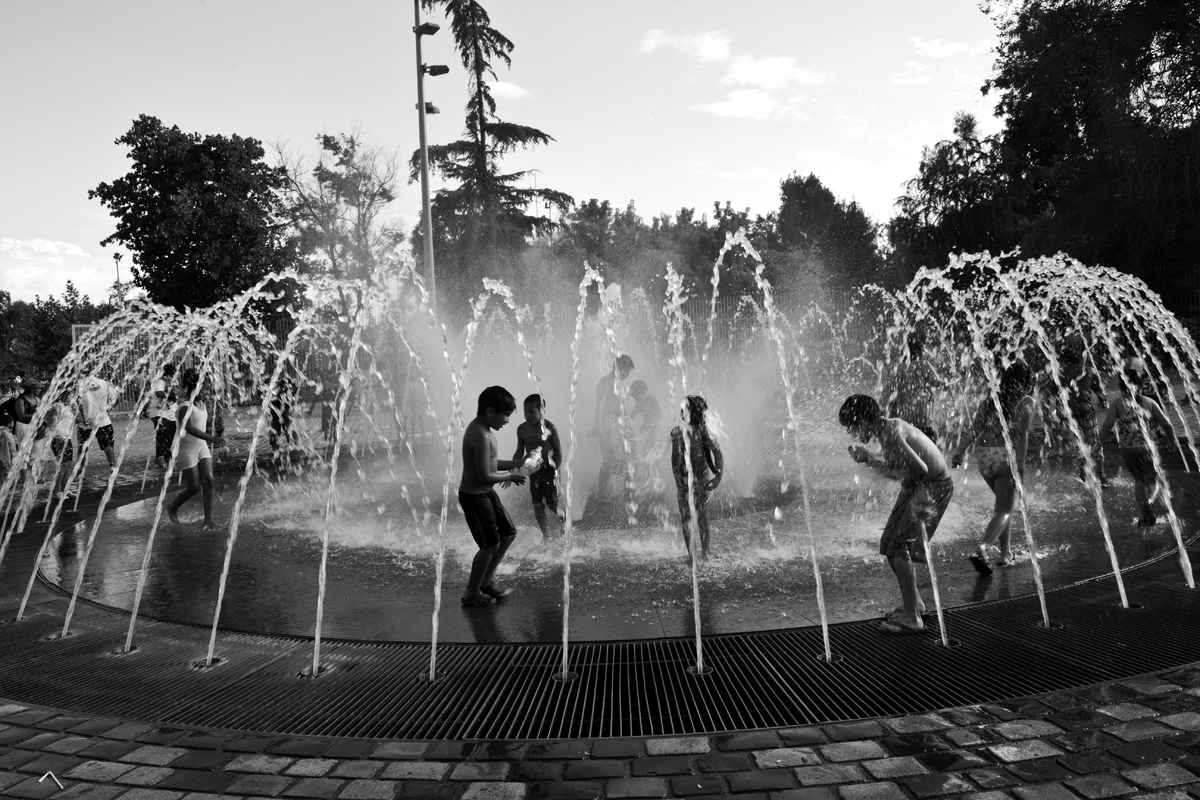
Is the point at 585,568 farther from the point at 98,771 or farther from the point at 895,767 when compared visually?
the point at 98,771

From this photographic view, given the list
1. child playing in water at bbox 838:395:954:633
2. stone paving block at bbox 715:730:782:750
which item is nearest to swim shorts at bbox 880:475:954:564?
child playing in water at bbox 838:395:954:633

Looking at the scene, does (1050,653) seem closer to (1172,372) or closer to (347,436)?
(347,436)

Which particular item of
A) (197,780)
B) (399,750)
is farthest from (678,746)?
(197,780)

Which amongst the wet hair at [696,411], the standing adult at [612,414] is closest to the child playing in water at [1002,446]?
the wet hair at [696,411]

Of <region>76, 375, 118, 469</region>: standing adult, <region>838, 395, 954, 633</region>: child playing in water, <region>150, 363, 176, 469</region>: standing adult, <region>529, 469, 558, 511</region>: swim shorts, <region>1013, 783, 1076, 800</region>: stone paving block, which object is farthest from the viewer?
<region>76, 375, 118, 469</region>: standing adult

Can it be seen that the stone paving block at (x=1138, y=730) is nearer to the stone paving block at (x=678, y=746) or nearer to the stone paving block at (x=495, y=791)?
the stone paving block at (x=678, y=746)

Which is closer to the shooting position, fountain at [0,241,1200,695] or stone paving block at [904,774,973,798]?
stone paving block at [904,774,973,798]

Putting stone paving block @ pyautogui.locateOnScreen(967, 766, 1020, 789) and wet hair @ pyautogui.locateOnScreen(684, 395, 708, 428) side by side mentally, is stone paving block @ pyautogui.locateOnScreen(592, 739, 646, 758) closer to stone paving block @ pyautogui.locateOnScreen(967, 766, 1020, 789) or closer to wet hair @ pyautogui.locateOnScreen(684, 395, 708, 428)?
stone paving block @ pyautogui.locateOnScreen(967, 766, 1020, 789)

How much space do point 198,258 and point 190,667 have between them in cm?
2907

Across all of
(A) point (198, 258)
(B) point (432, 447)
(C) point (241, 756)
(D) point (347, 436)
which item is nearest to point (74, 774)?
(C) point (241, 756)

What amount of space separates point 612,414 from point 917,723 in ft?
17.9

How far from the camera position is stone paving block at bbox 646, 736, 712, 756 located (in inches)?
132

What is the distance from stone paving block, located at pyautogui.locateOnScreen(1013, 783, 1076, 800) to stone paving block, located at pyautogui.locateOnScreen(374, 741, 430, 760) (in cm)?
232

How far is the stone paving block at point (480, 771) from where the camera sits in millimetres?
3205
